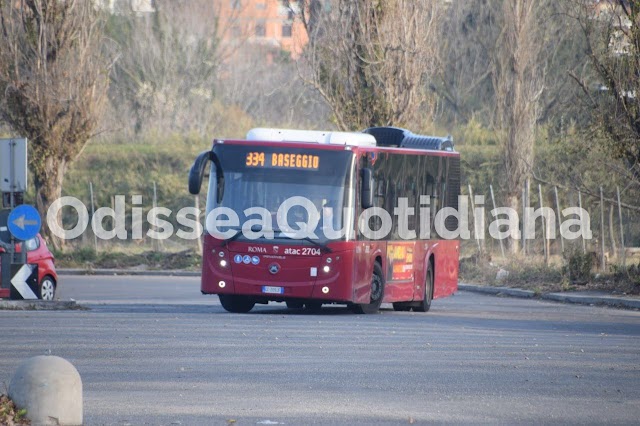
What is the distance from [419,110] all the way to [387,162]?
45.0 ft

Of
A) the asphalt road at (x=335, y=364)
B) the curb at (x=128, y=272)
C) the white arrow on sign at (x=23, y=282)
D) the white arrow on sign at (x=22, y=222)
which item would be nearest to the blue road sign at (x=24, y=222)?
the white arrow on sign at (x=22, y=222)

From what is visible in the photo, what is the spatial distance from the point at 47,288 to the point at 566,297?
35.4ft

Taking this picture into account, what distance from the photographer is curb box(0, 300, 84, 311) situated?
20.1m

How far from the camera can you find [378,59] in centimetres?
3488

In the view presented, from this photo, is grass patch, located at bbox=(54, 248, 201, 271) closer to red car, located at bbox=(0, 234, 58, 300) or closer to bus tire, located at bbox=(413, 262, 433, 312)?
red car, located at bbox=(0, 234, 58, 300)

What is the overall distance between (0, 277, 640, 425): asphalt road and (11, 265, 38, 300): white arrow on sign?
1.29 m

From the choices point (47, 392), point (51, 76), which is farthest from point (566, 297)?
point (47, 392)

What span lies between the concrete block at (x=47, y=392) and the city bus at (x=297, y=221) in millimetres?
11199

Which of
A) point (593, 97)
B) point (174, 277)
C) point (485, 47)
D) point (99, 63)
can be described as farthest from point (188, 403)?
point (485, 47)

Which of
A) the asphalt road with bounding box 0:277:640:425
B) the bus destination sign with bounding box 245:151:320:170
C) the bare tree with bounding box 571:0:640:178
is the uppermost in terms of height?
the bare tree with bounding box 571:0:640:178

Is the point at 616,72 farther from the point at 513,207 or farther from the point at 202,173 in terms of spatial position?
the point at 513,207

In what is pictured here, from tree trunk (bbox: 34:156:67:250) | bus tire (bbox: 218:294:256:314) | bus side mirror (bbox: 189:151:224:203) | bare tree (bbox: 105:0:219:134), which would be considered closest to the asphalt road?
bus tire (bbox: 218:294:256:314)

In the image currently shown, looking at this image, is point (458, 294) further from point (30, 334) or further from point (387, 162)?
point (30, 334)

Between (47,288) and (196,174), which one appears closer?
(196,174)
